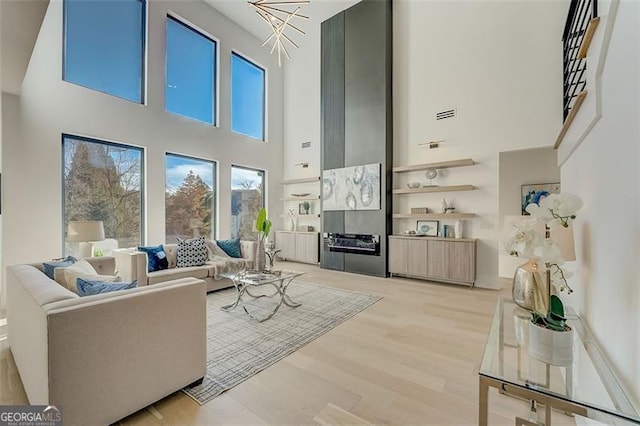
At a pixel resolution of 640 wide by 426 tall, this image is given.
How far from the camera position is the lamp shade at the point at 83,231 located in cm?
348

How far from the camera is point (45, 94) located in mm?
3912

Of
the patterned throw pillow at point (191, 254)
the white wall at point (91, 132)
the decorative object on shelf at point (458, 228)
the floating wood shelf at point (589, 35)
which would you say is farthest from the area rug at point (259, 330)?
the floating wood shelf at point (589, 35)

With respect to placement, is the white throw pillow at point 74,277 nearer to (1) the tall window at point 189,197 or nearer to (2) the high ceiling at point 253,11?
(1) the tall window at point 189,197

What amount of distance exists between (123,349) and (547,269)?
2.33 m

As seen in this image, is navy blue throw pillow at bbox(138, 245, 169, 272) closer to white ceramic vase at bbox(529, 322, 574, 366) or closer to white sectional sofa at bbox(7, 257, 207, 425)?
white sectional sofa at bbox(7, 257, 207, 425)

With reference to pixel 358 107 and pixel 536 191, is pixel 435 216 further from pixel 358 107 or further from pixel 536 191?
pixel 358 107

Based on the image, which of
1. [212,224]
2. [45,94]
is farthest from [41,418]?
[212,224]

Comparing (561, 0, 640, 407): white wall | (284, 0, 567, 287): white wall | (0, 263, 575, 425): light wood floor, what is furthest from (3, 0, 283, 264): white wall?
(561, 0, 640, 407): white wall

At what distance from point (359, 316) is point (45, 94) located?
A: 17.8 feet

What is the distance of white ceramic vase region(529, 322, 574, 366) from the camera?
1.16 metres

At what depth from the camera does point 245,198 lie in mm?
7094

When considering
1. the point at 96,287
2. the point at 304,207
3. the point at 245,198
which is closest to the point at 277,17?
the point at 96,287

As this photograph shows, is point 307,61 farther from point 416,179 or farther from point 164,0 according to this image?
point 416,179

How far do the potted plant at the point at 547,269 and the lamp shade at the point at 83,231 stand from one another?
4.54 metres
